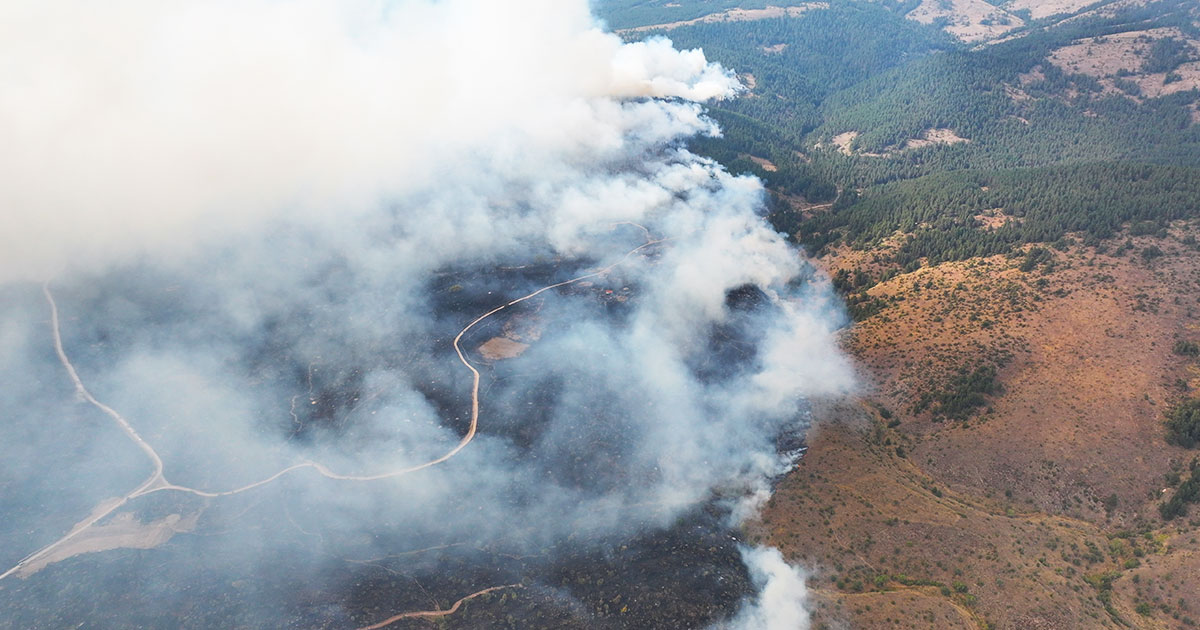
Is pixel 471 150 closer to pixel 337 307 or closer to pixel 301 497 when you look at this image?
pixel 337 307

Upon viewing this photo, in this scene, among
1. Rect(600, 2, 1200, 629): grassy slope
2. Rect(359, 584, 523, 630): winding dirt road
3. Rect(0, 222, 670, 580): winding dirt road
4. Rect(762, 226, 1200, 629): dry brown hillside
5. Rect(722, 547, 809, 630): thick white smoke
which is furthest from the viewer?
Rect(0, 222, 670, 580): winding dirt road

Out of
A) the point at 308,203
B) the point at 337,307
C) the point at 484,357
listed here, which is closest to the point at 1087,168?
the point at 484,357

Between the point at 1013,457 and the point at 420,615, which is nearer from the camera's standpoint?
the point at 420,615

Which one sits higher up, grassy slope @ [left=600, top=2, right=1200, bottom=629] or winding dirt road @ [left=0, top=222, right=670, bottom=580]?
grassy slope @ [left=600, top=2, right=1200, bottom=629]

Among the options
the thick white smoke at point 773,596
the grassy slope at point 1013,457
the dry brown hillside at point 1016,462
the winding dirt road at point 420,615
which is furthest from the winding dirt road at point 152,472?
the dry brown hillside at point 1016,462

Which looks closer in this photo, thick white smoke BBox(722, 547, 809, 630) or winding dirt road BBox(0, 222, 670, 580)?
thick white smoke BBox(722, 547, 809, 630)

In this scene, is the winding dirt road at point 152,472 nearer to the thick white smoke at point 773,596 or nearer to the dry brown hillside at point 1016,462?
the thick white smoke at point 773,596

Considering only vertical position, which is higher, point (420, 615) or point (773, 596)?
point (773, 596)

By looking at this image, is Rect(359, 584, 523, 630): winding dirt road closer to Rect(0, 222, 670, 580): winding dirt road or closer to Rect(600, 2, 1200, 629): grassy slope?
Rect(0, 222, 670, 580): winding dirt road

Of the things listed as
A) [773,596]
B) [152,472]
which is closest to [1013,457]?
[773,596]

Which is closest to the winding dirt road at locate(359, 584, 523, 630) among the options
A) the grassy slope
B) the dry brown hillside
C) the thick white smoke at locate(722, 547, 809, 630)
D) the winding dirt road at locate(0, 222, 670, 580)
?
the winding dirt road at locate(0, 222, 670, 580)

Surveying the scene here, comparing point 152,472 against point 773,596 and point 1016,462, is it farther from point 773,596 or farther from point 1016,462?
point 1016,462
